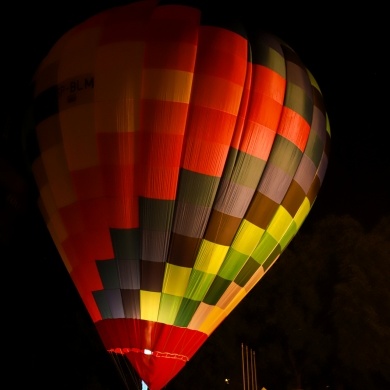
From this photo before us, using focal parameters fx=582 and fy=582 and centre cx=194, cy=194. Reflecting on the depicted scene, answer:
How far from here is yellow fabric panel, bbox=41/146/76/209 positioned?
19.7 ft

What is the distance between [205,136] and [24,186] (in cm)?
670

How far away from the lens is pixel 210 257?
573cm

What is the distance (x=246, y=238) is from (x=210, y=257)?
478mm

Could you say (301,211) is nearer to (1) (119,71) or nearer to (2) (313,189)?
(2) (313,189)

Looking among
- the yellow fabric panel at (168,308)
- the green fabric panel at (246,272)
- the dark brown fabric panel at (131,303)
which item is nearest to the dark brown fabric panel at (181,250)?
the yellow fabric panel at (168,308)

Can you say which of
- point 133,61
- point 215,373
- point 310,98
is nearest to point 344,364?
point 215,373

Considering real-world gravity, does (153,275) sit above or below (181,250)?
below

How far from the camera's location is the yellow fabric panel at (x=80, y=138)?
5.79m

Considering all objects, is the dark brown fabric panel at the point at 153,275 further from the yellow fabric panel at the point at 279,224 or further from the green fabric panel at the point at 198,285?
the yellow fabric panel at the point at 279,224

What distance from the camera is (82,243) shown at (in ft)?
19.3

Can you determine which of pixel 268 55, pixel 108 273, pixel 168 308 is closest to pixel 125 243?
pixel 108 273

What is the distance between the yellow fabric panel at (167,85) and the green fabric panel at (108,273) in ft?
5.49

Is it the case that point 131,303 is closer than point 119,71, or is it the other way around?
point 131,303

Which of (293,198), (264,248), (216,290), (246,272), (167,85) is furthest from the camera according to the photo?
(293,198)
